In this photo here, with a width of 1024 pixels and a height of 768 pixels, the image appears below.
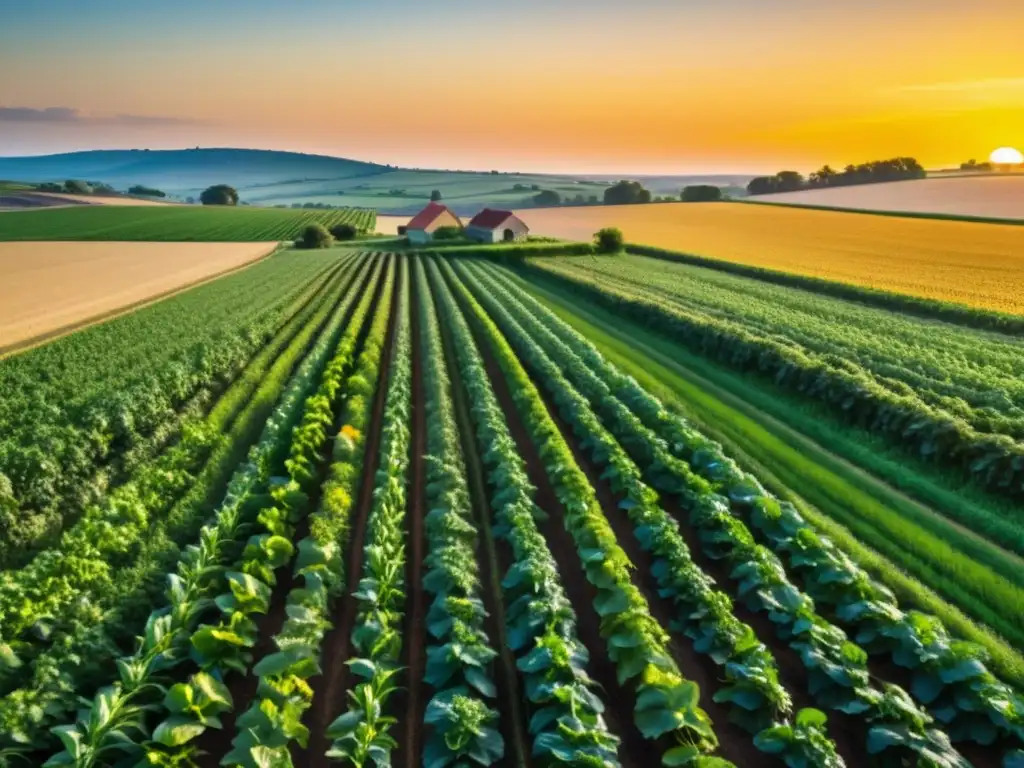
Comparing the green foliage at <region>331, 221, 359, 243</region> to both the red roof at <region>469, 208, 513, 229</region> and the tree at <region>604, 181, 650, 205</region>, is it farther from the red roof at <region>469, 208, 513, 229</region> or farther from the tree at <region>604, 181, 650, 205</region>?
the tree at <region>604, 181, 650, 205</region>

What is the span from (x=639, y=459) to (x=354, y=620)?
288 inches

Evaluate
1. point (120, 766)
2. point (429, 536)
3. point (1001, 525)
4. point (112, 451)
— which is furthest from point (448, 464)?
point (1001, 525)

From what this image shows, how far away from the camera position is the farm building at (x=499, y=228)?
6825 cm

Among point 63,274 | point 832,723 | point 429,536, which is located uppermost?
point 63,274

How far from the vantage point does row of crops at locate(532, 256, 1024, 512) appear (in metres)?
14.4

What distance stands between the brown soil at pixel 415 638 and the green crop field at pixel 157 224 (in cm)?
7593

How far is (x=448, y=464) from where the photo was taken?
13.0 meters

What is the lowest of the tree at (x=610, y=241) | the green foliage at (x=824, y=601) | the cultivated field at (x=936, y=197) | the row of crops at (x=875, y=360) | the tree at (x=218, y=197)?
the green foliage at (x=824, y=601)

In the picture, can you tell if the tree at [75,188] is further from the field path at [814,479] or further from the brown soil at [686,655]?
the brown soil at [686,655]

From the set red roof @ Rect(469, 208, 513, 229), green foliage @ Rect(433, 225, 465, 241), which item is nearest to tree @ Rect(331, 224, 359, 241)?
green foliage @ Rect(433, 225, 465, 241)

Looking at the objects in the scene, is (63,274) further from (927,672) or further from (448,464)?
(927,672)

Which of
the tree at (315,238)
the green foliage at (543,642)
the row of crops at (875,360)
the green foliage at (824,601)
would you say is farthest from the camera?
the tree at (315,238)

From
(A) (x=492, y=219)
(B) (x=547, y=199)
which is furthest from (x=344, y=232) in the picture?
(B) (x=547, y=199)

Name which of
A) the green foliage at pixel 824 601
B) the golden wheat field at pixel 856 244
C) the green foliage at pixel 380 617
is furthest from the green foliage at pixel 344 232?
the green foliage at pixel 824 601
